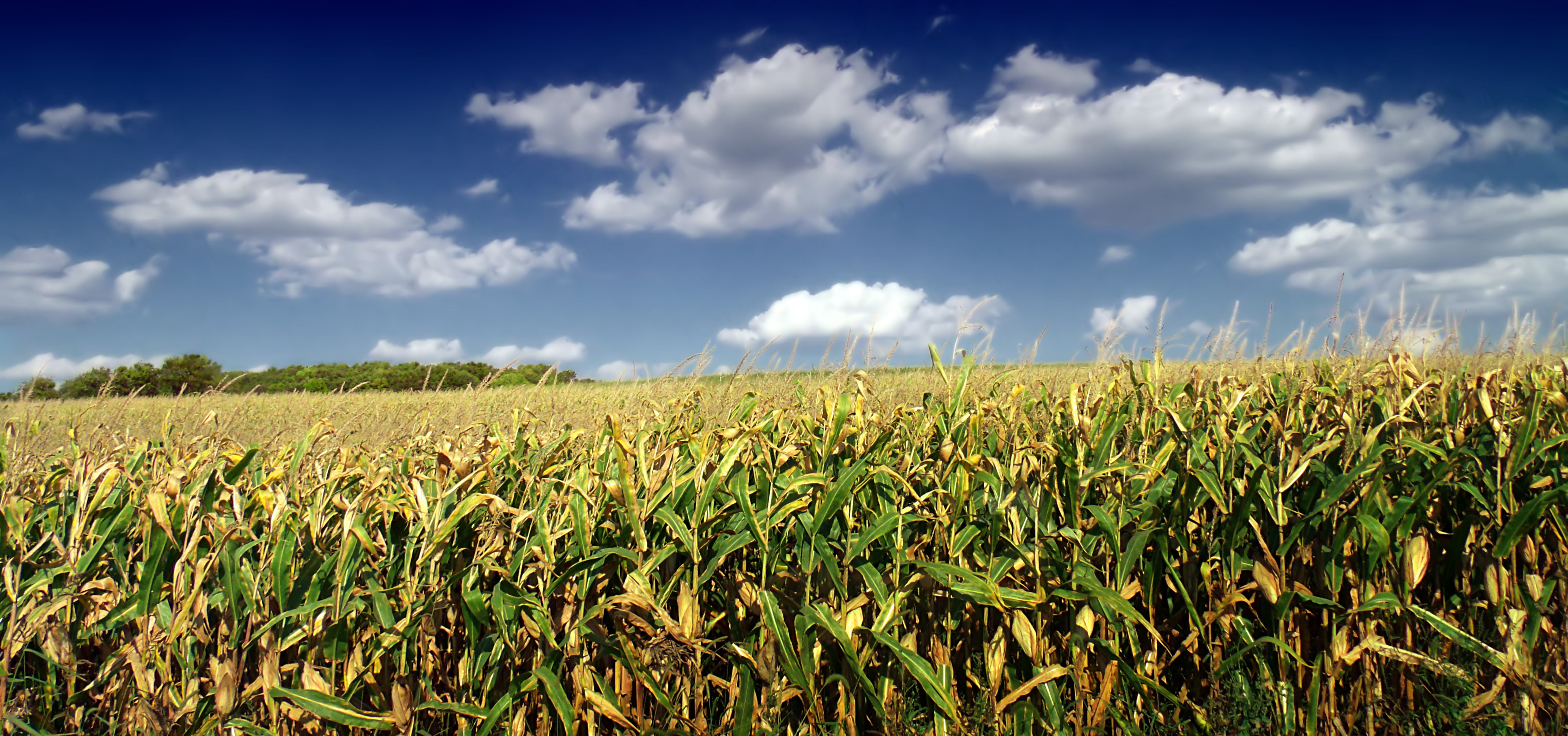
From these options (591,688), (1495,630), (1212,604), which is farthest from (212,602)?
(1495,630)

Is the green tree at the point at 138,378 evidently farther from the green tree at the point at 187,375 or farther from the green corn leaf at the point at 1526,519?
the green corn leaf at the point at 1526,519

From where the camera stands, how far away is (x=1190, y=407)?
2518mm

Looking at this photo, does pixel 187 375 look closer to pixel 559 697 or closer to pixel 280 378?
pixel 280 378

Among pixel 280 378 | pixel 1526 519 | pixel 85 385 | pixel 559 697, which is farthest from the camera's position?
pixel 280 378

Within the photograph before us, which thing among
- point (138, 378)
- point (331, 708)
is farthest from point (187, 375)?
point (331, 708)

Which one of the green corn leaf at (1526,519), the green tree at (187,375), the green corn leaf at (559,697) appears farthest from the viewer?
the green tree at (187,375)

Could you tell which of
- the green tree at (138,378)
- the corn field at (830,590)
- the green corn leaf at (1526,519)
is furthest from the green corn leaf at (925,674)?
the green tree at (138,378)

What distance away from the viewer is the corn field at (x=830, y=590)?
1.59 metres

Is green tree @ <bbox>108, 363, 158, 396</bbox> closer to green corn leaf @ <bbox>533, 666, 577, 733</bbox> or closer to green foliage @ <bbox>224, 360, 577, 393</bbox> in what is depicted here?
green foliage @ <bbox>224, 360, 577, 393</bbox>

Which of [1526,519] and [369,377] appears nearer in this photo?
[1526,519]

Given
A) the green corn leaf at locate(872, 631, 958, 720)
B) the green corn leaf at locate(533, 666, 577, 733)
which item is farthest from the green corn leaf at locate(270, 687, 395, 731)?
the green corn leaf at locate(872, 631, 958, 720)

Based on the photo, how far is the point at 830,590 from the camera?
1.72 meters

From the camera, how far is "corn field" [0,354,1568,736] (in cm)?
159

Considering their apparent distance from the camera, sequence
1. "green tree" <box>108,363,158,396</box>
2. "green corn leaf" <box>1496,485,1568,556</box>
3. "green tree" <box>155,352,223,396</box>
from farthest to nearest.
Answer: "green tree" <box>155,352,223,396</box>
"green tree" <box>108,363,158,396</box>
"green corn leaf" <box>1496,485,1568,556</box>
